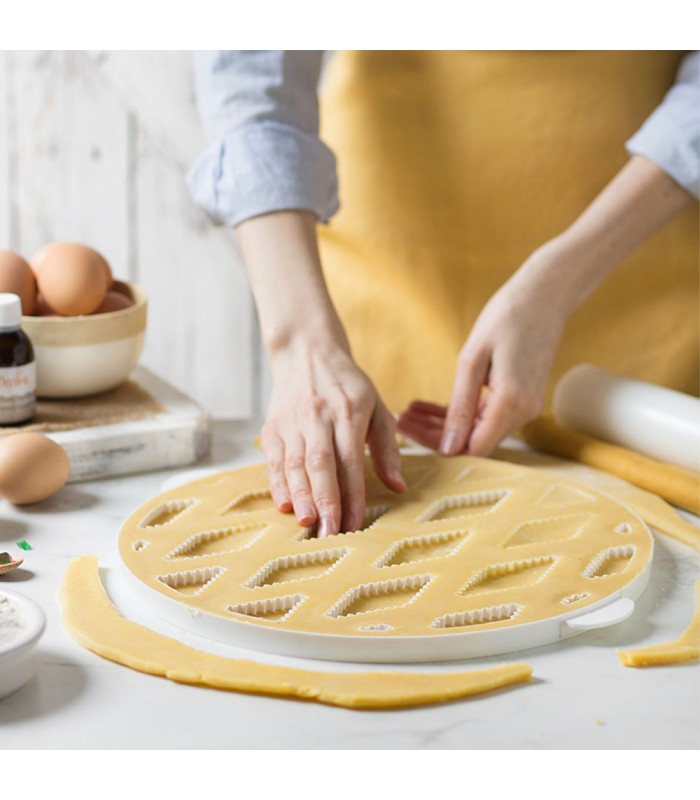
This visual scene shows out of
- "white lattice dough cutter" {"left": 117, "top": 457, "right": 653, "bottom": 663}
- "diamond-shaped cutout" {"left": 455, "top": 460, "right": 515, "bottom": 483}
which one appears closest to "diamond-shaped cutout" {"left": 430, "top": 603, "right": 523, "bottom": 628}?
"white lattice dough cutter" {"left": 117, "top": 457, "right": 653, "bottom": 663}

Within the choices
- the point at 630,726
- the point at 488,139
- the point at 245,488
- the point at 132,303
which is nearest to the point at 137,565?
the point at 245,488

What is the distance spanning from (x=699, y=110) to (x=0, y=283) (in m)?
0.90

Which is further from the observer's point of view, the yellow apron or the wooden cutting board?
the yellow apron

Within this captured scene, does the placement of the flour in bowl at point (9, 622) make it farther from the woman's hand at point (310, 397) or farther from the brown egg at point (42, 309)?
the brown egg at point (42, 309)

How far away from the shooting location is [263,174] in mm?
1288

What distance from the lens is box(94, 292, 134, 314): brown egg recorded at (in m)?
1.37

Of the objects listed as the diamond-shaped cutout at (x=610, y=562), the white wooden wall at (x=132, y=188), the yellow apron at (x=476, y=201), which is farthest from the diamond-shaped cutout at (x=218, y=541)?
the white wooden wall at (x=132, y=188)

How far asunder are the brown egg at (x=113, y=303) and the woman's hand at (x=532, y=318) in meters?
0.40

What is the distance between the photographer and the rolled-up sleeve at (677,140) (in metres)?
1.33

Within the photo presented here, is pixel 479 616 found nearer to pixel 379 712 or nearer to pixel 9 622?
pixel 379 712

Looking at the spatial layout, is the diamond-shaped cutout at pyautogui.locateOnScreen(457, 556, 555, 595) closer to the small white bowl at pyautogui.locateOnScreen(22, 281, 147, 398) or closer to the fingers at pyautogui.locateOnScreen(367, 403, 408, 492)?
the fingers at pyautogui.locateOnScreen(367, 403, 408, 492)

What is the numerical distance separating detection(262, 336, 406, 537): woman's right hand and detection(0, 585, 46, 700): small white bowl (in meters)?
0.31

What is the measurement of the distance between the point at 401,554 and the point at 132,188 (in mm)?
1428

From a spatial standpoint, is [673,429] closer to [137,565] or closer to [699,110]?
[699,110]
